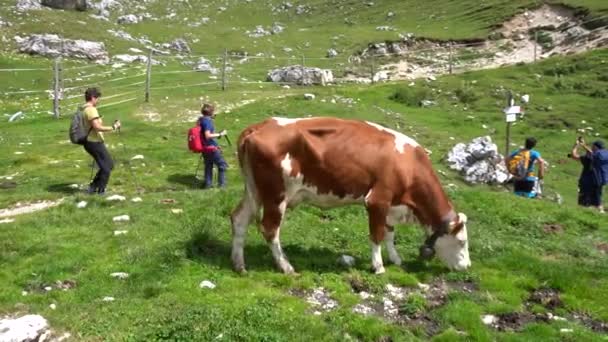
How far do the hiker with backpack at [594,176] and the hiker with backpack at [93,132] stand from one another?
1311 centimetres

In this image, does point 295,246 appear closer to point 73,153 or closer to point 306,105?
point 73,153

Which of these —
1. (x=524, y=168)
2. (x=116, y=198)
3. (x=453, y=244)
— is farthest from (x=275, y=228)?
(x=524, y=168)

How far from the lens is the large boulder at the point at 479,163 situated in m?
22.5

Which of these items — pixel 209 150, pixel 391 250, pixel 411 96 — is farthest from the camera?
pixel 411 96

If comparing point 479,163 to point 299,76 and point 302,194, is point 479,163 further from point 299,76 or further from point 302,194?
point 299,76

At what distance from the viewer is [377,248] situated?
10867mm

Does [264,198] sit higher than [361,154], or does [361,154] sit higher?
[361,154]

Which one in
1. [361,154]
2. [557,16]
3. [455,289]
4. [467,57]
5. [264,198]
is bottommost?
[455,289]

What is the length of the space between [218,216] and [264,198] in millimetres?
2865

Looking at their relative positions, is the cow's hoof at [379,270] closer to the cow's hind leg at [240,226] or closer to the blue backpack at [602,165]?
the cow's hind leg at [240,226]

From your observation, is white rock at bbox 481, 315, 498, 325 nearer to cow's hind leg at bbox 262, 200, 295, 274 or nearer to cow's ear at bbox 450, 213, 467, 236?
cow's ear at bbox 450, 213, 467, 236

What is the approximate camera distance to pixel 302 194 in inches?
420

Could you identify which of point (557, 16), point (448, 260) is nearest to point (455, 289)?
point (448, 260)

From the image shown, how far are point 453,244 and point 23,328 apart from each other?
22.1ft
